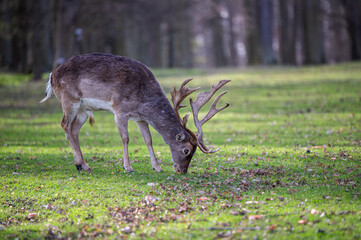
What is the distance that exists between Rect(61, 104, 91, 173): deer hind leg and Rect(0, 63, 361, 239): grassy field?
289mm

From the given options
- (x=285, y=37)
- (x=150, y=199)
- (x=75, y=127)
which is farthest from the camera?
(x=285, y=37)

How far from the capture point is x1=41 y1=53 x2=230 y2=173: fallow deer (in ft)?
29.4

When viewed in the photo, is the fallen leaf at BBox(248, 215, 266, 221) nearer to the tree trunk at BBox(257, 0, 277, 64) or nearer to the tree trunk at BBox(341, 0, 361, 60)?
the tree trunk at BBox(257, 0, 277, 64)

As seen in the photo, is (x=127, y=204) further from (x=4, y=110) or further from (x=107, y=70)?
(x=4, y=110)

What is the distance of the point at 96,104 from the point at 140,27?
3921cm

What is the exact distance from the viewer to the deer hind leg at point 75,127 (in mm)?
9562

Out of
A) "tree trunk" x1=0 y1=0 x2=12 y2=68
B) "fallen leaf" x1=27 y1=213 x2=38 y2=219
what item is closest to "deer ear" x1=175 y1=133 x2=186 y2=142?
"fallen leaf" x1=27 y1=213 x2=38 y2=219

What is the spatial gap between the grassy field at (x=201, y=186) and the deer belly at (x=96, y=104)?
1.30 m

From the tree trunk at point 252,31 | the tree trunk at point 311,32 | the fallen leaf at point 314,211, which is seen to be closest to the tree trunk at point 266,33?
the tree trunk at point 311,32

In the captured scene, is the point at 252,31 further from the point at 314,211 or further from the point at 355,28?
the point at 314,211

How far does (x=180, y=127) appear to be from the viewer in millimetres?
9062

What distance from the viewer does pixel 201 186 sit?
810 centimetres

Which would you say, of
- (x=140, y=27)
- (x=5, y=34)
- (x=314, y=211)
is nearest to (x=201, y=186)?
(x=314, y=211)

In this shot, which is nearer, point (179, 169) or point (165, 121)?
point (179, 169)
